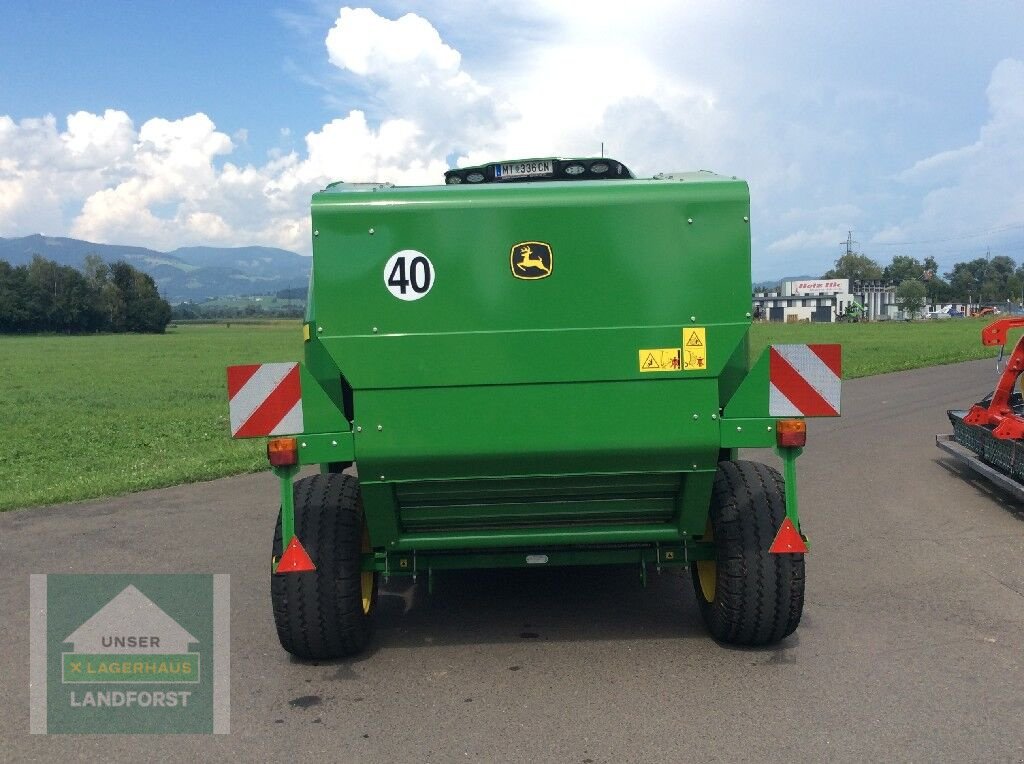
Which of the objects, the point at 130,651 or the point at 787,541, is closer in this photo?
the point at 787,541

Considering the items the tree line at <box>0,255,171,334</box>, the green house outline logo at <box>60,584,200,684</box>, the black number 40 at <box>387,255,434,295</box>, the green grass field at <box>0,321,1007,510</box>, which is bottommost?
the green house outline logo at <box>60,584,200,684</box>

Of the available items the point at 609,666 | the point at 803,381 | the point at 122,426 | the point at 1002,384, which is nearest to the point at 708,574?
the point at 609,666

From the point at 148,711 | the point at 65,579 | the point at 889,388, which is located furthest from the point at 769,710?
the point at 889,388

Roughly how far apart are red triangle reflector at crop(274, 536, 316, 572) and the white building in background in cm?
12054

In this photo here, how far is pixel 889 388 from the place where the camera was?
739 inches

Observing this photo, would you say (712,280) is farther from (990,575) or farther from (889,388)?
(889,388)

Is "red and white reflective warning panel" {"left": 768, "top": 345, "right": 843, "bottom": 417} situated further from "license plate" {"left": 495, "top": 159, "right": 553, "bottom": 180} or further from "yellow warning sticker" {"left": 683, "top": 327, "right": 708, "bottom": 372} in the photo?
"license plate" {"left": 495, "top": 159, "right": 553, "bottom": 180}

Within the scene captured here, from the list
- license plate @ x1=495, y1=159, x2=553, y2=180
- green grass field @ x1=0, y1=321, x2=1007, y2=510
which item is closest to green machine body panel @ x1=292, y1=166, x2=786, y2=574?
license plate @ x1=495, y1=159, x2=553, y2=180

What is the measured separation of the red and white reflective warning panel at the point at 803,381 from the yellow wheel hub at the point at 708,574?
0.79 metres

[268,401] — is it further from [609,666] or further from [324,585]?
[609,666]

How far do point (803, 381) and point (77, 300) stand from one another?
339ft

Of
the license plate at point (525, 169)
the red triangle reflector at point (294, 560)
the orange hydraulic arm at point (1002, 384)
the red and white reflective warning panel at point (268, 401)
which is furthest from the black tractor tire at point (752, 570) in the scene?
the orange hydraulic arm at point (1002, 384)

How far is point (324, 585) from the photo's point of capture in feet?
14.5

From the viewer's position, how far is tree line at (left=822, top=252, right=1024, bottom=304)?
146 meters
